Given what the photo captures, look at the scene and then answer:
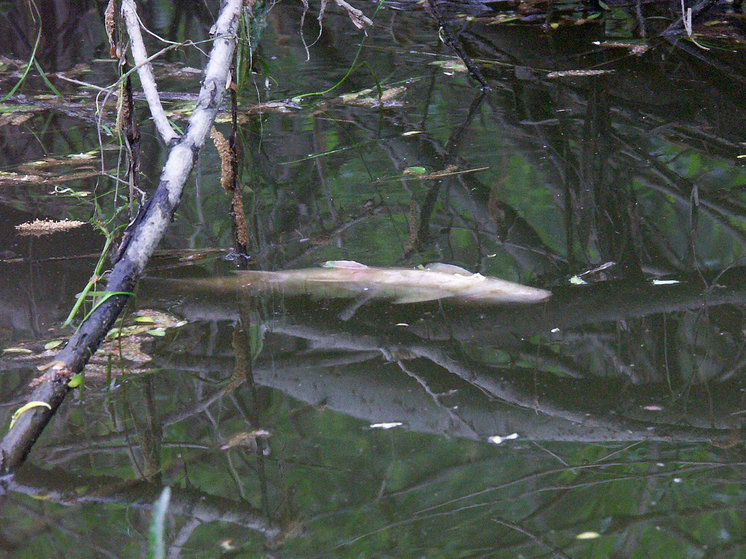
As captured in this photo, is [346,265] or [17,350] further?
[346,265]

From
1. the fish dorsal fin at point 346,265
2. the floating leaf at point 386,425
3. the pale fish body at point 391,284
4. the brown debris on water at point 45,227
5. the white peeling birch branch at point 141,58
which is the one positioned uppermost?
the white peeling birch branch at point 141,58

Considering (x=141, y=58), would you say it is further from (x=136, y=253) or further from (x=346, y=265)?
(x=346, y=265)

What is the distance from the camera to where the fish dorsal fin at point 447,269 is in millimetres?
3562

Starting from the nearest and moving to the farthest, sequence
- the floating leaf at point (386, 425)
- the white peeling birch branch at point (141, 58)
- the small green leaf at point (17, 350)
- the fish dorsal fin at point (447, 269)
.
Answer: the floating leaf at point (386, 425)
the small green leaf at point (17, 350)
the white peeling birch branch at point (141, 58)
the fish dorsal fin at point (447, 269)

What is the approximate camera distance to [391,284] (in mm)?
3500

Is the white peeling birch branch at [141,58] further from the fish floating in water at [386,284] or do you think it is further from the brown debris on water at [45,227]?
the brown debris on water at [45,227]

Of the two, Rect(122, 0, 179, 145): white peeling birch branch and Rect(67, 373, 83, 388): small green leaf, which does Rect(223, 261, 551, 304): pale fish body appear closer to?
Rect(122, 0, 179, 145): white peeling birch branch

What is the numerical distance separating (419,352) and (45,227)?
2.28m

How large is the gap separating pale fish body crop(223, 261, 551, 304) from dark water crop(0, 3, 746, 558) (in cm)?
10

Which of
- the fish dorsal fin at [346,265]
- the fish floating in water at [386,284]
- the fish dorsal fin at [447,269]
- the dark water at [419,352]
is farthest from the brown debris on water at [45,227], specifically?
the fish dorsal fin at [447,269]

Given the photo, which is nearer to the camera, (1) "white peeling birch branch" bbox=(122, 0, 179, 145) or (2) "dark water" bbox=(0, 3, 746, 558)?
(2) "dark water" bbox=(0, 3, 746, 558)

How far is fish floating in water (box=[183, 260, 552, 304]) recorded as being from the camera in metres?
3.38

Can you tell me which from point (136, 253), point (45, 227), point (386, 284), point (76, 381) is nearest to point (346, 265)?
point (386, 284)

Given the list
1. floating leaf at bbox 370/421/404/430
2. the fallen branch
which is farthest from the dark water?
the fallen branch
